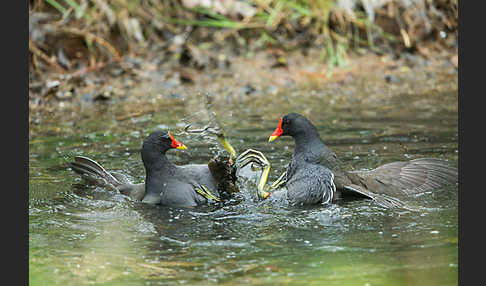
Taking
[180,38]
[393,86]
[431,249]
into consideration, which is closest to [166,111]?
[180,38]

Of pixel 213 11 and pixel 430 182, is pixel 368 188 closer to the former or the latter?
pixel 430 182

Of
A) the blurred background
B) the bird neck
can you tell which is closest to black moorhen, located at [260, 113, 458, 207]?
the blurred background

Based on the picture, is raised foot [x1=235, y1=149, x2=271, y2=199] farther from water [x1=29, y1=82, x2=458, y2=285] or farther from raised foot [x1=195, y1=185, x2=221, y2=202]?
raised foot [x1=195, y1=185, x2=221, y2=202]

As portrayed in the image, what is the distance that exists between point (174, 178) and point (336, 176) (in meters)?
1.35

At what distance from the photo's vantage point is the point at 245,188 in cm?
604

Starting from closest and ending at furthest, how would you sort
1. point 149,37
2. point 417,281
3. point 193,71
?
point 417,281
point 193,71
point 149,37

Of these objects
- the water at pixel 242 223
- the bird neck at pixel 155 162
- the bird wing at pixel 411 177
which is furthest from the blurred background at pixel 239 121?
the bird neck at pixel 155 162

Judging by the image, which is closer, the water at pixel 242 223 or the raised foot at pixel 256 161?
the water at pixel 242 223

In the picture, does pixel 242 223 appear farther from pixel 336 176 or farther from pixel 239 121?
pixel 239 121

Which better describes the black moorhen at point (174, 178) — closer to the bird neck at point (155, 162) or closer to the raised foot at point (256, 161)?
the bird neck at point (155, 162)

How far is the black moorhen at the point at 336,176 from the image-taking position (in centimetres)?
555

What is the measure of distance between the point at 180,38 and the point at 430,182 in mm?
5935

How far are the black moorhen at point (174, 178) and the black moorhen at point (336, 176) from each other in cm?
42

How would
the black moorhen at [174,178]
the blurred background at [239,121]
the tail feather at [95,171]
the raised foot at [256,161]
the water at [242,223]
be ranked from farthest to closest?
1. the tail feather at [95,171]
2. the raised foot at [256,161]
3. the black moorhen at [174,178]
4. the blurred background at [239,121]
5. the water at [242,223]
